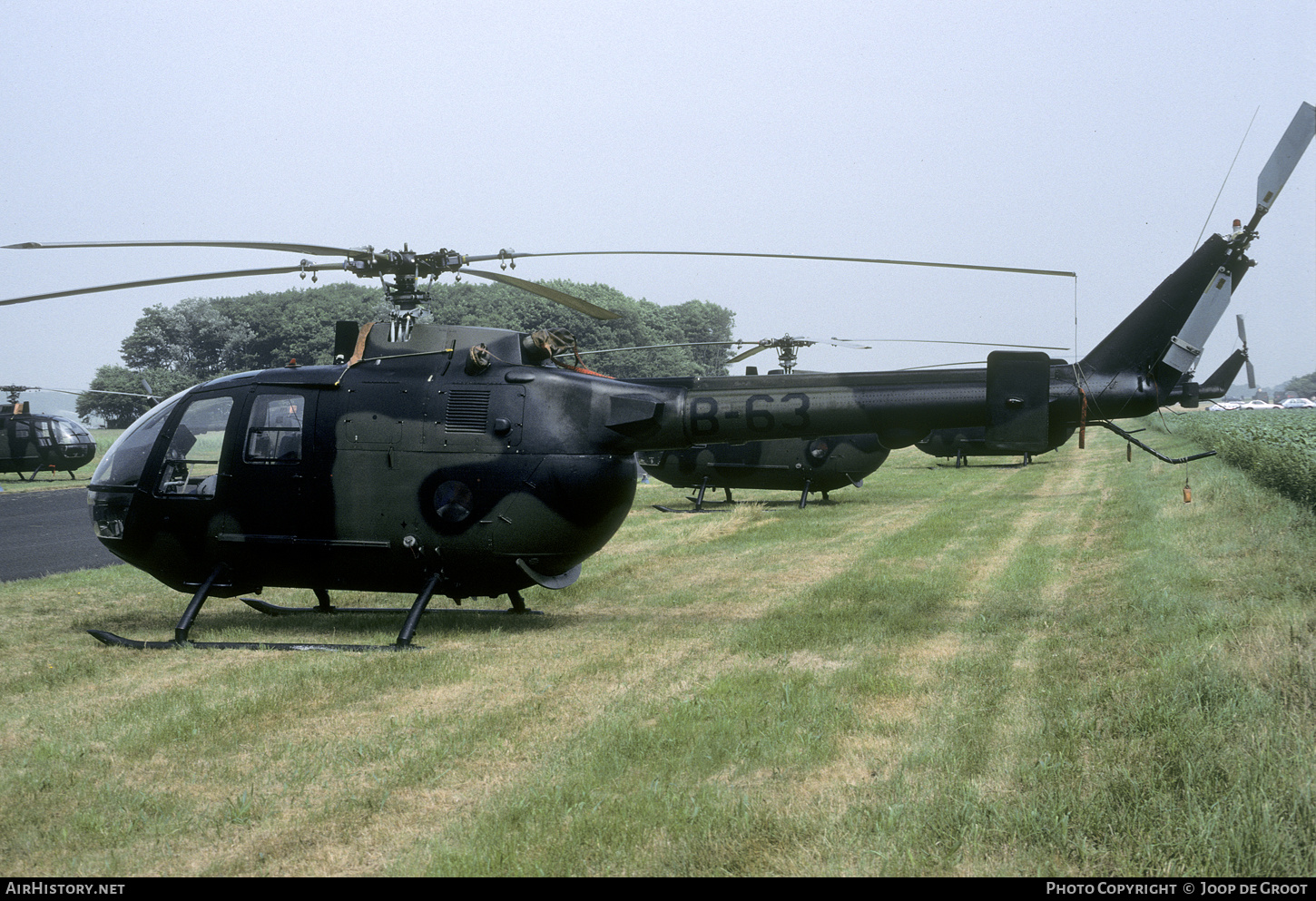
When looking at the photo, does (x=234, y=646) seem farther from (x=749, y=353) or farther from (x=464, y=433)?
→ (x=749, y=353)

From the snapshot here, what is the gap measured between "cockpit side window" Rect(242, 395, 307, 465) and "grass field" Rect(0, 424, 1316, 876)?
1.67 m

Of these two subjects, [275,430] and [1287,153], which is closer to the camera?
[1287,153]

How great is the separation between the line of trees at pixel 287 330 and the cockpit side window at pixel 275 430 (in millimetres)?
53953

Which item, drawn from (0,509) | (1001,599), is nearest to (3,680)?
(1001,599)

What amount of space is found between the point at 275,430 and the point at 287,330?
242ft

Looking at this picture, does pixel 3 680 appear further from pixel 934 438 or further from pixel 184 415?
pixel 934 438

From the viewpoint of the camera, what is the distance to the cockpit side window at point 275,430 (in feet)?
29.7

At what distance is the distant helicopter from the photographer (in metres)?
31.5

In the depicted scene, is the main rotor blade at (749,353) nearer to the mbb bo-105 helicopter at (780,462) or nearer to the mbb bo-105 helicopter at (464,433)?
the mbb bo-105 helicopter at (780,462)

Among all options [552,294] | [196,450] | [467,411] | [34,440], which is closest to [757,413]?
[552,294]

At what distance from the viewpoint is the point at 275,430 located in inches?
359

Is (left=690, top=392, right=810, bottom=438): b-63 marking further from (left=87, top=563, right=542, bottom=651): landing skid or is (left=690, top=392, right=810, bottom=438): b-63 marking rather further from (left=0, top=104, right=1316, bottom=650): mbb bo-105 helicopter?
(left=87, top=563, right=542, bottom=651): landing skid

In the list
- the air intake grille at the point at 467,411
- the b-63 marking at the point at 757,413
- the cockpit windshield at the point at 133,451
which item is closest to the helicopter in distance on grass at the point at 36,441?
the cockpit windshield at the point at 133,451

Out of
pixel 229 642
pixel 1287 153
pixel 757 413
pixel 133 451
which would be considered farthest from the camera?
pixel 133 451
